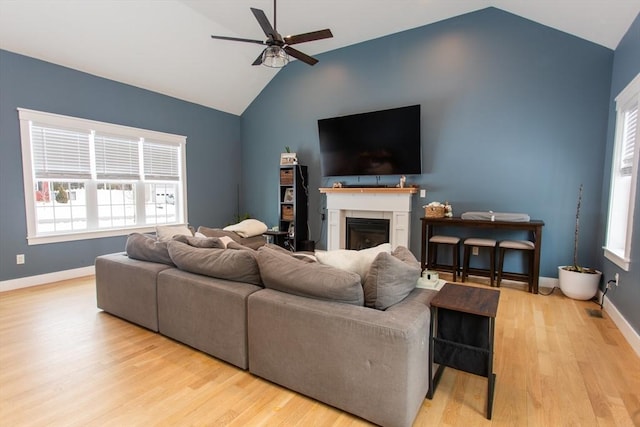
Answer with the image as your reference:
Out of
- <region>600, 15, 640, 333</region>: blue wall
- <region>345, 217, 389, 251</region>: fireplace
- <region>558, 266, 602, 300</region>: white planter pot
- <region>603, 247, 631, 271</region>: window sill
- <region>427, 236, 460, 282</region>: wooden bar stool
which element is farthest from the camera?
<region>345, 217, 389, 251</region>: fireplace

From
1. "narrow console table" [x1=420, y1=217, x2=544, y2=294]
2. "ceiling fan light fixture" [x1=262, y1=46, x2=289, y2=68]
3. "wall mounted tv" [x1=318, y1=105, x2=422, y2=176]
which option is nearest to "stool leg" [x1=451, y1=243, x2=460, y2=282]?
"narrow console table" [x1=420, y1=217, x2=544, y2=294]

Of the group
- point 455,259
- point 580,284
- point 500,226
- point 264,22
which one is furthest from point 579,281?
point 264,22

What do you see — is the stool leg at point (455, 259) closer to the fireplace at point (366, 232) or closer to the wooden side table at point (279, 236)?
the fireplace at point (366, 232)

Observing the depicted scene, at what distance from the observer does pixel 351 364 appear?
169 cm

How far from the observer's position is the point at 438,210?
437cm

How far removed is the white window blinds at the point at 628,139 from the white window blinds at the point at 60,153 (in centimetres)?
643

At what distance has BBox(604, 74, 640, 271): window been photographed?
9.54ft

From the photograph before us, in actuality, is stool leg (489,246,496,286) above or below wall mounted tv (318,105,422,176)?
below

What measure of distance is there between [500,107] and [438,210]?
61.9 inches

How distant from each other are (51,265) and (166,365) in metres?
3.21

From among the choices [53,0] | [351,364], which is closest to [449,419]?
[351,364]

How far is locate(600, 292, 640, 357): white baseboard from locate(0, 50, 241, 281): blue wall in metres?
6.03

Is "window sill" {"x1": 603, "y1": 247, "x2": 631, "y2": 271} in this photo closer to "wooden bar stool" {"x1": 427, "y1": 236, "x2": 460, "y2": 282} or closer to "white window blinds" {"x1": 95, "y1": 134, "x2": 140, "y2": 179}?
"wooden bar stool" {"x1": 427, "y1": 236, "x2": 460, "y2": 282}

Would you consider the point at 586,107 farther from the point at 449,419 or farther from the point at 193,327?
the point at 193,327
